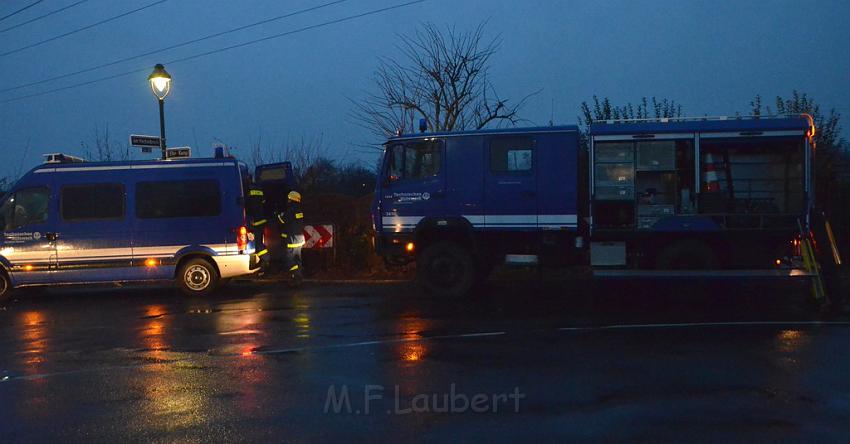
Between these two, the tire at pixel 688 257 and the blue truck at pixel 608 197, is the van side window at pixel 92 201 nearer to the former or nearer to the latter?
the blue truck at pixel 608 197

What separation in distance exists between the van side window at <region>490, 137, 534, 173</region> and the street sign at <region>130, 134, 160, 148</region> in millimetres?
8013

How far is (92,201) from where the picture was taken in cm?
→ 1412

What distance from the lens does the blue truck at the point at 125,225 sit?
14.0 metres

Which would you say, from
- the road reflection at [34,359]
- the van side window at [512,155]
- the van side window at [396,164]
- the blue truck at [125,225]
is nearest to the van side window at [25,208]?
the blue truck at [125,225]

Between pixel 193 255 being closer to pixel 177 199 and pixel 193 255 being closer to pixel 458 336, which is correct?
pixel 177 199

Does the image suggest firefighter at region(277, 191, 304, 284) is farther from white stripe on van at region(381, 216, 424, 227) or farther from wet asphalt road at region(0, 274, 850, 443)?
white stripe on van at region(381, 216, 424, 227)

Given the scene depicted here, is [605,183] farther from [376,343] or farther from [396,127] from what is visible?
[396,127]

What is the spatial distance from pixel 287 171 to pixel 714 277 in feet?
28.7

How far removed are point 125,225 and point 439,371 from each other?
859cm

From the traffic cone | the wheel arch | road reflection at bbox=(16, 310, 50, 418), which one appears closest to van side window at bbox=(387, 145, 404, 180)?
the wheel arch

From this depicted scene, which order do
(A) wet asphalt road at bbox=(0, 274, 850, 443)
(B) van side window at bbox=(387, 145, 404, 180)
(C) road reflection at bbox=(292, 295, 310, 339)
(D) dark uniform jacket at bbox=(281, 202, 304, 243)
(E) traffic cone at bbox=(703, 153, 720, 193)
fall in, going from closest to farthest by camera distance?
(A) wet asphalt road at bbox=(0, 274, 850, 443)
(C) road reflection at bbox=(292, 295, 310, 339)
(E) traffic cone at bbox=(703, 153, 720, 193)
(B) van side window at bbox=(387, 145, 404, 180)
(D) dark uniform jacket at bbox=(281, 202, 304, 243)

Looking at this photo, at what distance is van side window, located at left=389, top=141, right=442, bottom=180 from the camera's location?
12922 millimetres

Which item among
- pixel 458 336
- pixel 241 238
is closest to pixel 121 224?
pixel 241 238

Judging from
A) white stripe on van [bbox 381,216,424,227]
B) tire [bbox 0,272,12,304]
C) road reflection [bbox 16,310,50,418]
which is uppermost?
white stripe on van [bbox 381,216,424,227]
